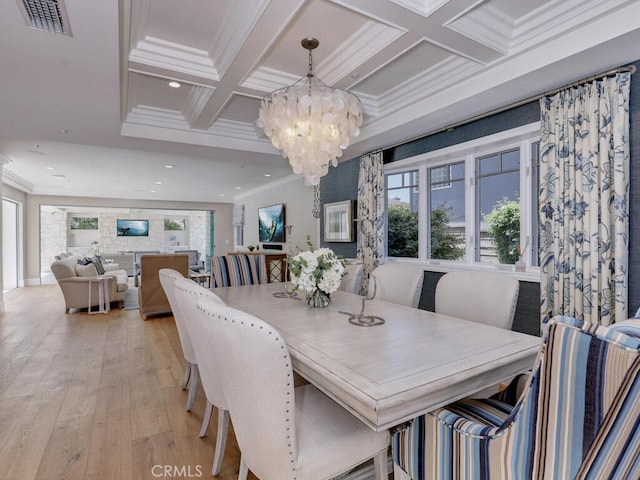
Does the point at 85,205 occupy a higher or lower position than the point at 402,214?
higher

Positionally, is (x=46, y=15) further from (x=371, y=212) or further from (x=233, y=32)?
(x=371, y=212)

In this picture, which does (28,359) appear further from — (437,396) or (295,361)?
(437,396)

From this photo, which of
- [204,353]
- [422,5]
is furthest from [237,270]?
[422,5]

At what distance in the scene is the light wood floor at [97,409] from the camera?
181cm

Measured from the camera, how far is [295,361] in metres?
1.36

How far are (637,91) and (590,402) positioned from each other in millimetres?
2454

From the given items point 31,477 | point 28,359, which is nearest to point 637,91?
point 31,477

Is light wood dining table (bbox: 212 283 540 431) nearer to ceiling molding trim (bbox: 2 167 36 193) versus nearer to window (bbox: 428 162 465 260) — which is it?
window (bbox: 428 162 465 260)

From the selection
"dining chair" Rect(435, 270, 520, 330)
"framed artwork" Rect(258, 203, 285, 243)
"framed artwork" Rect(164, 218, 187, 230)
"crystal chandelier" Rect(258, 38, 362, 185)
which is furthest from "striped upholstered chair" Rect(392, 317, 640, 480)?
"framed artwork" Rect(164, 218, 187, 230)

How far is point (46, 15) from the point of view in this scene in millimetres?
1765

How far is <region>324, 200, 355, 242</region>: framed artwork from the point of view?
187 inches

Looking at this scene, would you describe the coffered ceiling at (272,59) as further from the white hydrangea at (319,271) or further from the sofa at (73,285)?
the sofa at (73,285)

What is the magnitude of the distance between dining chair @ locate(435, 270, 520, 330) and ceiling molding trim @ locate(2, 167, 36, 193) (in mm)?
7762

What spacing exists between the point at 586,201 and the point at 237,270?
9.72 ft
